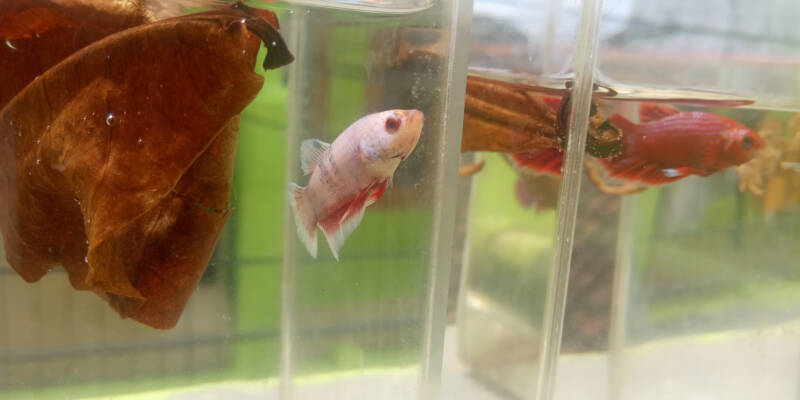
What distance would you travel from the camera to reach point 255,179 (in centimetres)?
113

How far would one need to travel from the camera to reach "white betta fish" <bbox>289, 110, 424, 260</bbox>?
3.42ft

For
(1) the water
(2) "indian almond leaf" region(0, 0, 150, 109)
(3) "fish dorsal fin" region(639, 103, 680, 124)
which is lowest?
(1) the water

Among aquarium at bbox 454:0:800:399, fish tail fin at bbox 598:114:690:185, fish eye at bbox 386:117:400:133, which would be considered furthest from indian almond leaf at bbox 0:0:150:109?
fish tail fin at bbox 598:114:690:185

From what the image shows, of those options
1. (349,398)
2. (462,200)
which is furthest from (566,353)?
(349,398)

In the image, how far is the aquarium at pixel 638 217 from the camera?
141 cm

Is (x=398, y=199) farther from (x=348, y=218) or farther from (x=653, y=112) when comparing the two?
(x=653, y=112)

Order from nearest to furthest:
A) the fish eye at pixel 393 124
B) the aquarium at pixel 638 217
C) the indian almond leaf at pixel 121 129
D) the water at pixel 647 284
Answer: the indian almond leaf at pixel 121 129, the fish eye at pixel 393 124, the aquarium at pixel 638 217, the water at pixel 647 284

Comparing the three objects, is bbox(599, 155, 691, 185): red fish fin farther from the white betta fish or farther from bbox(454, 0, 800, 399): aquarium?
the white betta fish

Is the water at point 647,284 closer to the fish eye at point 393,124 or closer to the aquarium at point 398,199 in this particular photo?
the aquarium at point 398,199

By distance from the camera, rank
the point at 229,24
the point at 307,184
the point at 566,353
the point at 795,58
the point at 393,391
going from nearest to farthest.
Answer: the point at 229,24 → the point at 307,184 → the point at 393,391 → the point at 566,353 → the point at 795,58

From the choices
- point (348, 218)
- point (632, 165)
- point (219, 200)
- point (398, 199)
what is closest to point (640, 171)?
point (632, 165)

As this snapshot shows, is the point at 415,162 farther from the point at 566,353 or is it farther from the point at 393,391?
the point at 566,353

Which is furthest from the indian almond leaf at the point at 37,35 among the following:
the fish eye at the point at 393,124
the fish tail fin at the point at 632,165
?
the fish tail fin at the point at 632,165

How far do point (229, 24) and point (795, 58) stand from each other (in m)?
1.63
